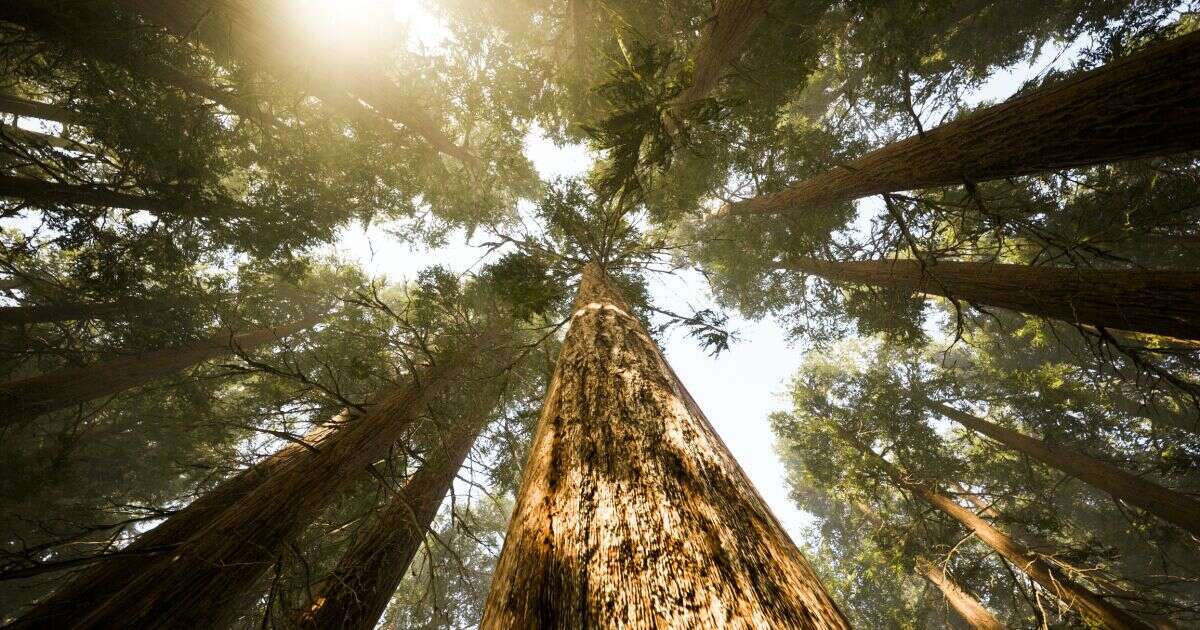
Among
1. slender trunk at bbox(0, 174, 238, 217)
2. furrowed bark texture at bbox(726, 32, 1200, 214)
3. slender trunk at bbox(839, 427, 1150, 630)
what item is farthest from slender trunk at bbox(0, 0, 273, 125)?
slender trunk at bbox(839, 427, 1150, 630)

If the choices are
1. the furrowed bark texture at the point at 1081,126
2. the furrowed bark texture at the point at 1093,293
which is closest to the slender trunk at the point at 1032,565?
the furrowed bark texture at the point at 1093,293

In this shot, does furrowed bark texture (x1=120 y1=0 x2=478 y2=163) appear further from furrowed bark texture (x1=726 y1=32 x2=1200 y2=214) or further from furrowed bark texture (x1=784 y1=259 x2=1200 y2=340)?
furrowed bark texture (x1=784 y1=259 x2=1200 y2=340)

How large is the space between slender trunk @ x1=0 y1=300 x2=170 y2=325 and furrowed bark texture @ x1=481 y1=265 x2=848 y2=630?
1220cm

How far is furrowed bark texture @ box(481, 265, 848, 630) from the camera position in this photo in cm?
70

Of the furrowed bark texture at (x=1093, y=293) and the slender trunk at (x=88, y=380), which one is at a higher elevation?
the slender trunk at (x=88, y=380)

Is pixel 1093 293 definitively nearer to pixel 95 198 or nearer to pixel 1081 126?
pixel 1081 126

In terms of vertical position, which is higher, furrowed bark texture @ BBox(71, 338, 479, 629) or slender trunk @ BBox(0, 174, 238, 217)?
slender trunk @ BBox(0, 174, 238, 217)

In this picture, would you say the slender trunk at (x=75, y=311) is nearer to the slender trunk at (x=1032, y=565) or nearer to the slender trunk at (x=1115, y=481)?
the slender trunk at (x=1032, y=565)

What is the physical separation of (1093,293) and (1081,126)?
2.19m

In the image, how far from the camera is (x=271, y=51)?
6891 millimetres

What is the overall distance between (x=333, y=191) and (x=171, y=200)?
2713 mm

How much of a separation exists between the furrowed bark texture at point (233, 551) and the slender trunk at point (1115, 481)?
12.8 meters

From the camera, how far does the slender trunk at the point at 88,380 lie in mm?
6398

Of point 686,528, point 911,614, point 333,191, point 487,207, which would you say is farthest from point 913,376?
point 333,191
